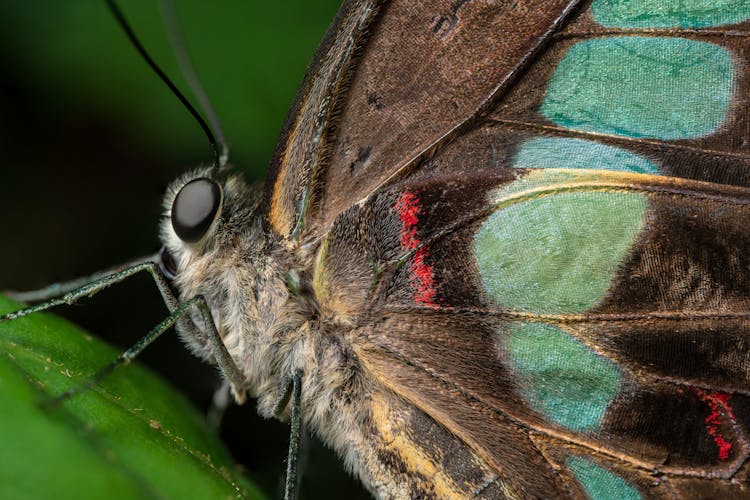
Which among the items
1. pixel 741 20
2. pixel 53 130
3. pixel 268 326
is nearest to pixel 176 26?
pixel 53 130

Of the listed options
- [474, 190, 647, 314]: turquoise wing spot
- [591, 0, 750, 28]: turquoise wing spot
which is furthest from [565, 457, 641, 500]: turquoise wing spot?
[591, 0, 750, 28]: turquoise wing spot

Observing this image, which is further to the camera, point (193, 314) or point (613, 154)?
point (193, 314)

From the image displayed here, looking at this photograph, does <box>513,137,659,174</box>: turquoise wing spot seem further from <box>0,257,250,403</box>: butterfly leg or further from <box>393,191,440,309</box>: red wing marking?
<box>0,257,250,403</box>: butterfly leg

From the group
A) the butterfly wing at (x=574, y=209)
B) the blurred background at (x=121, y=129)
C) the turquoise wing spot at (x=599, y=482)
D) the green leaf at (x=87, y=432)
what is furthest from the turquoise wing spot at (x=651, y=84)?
the blurred background at (x=121, y=129)

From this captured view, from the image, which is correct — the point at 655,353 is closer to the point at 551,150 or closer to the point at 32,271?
the point at 551,150

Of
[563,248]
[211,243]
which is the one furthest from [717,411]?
[211,243]
